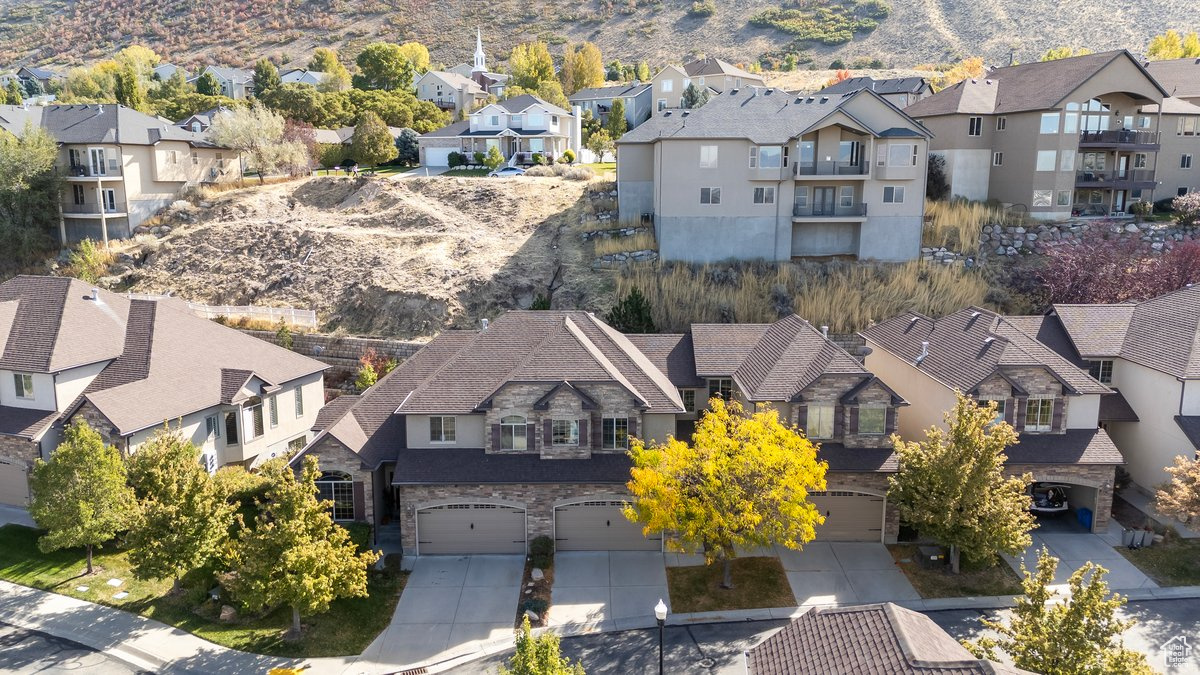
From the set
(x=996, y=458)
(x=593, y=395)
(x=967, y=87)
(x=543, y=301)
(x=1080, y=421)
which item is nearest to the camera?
(x=996, y=458)

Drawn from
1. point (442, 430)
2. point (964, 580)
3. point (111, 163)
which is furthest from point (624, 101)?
point (964, 580)

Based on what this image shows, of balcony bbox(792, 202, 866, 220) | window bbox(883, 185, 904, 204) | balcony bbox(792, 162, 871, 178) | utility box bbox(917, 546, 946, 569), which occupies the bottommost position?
utility box bbox(917, 546, 946, 569)

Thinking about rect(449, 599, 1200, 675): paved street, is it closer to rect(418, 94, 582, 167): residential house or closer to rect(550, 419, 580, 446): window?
rect(550, 419, 580, 446): window

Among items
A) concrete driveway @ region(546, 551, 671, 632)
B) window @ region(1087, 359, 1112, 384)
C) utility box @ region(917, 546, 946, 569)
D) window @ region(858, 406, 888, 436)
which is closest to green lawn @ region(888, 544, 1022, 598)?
utility box @ region(917, 546, 946, 569)

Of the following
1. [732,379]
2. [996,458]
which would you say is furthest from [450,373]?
[996,458]

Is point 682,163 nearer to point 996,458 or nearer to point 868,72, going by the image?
point 996,458

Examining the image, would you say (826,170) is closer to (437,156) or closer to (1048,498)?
(1048,498)

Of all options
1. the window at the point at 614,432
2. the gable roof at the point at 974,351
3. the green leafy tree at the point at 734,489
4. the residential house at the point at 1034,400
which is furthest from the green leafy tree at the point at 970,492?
the window at the point at 614,432
